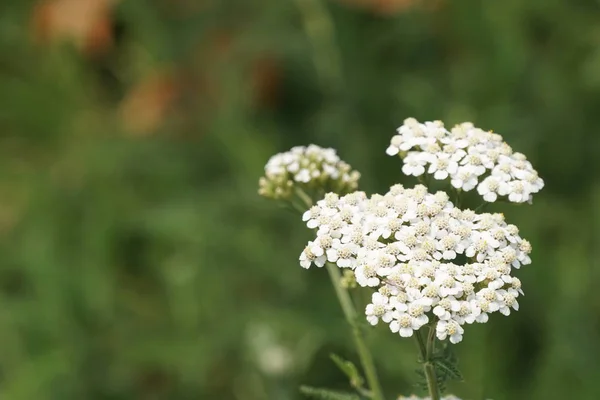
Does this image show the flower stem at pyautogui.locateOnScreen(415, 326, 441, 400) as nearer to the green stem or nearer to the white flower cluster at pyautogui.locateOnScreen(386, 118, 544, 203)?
the white flower cluster at pyautogui.locateOnScreen(386, 118, 544, 203)

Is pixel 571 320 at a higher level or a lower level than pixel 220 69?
lower

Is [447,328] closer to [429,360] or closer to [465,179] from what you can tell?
[429,360]

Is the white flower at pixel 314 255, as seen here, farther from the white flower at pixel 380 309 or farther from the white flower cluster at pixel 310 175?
the white flower cluster at pixel 310 175

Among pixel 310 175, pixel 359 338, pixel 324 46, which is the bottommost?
pixel 359 338

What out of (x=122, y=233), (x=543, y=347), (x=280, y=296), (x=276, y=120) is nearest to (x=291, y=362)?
(x=280, y=296)

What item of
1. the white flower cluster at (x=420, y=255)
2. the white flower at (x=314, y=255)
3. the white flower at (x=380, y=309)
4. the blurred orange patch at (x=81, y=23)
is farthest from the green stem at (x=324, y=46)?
the white flower at (x=380, y=309)

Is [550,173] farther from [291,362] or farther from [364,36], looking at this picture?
[291,362]

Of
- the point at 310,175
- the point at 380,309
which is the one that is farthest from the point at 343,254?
the point at 310,175
